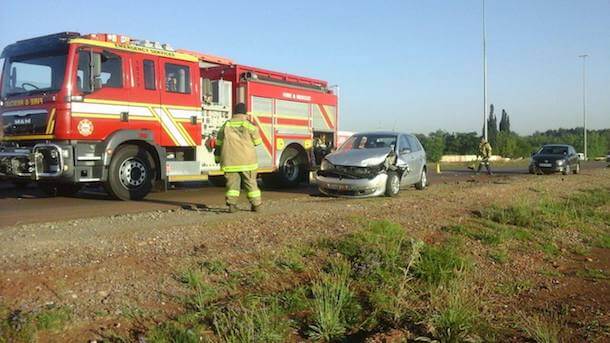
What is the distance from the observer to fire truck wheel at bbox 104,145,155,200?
10.9m

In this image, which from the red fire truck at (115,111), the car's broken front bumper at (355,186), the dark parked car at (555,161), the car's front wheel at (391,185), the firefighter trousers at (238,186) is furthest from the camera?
the dark parked car at (555,161)

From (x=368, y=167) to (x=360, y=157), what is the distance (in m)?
0.34

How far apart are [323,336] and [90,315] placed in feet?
5.51

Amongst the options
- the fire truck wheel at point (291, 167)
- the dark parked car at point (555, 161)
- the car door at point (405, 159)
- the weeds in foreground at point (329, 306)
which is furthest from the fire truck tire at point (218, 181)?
the dark parked car at point (555, 161)

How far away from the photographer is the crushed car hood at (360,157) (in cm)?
1173

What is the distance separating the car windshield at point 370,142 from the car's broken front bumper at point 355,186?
1195 mm

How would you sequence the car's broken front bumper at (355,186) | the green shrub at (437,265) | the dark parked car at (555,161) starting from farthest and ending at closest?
the dark parked car at (555,161)
the car's broken front bumper at (355,186)
the green shrub at (437,265)

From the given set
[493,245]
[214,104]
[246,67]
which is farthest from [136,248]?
[246,67]

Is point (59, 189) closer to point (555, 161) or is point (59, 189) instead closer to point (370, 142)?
point (370, 142)

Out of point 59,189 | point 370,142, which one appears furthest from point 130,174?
Answer: point 370,142

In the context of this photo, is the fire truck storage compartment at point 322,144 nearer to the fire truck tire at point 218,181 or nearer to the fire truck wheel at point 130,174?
the fire truck tire at point 218,181

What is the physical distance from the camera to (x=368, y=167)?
38.3 ft

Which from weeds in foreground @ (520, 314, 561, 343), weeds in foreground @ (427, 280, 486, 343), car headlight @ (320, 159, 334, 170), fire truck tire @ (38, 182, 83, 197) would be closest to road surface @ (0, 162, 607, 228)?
fire truck tire @ (38, 182, 83, 197)

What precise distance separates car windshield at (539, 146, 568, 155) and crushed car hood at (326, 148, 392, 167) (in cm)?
1660
